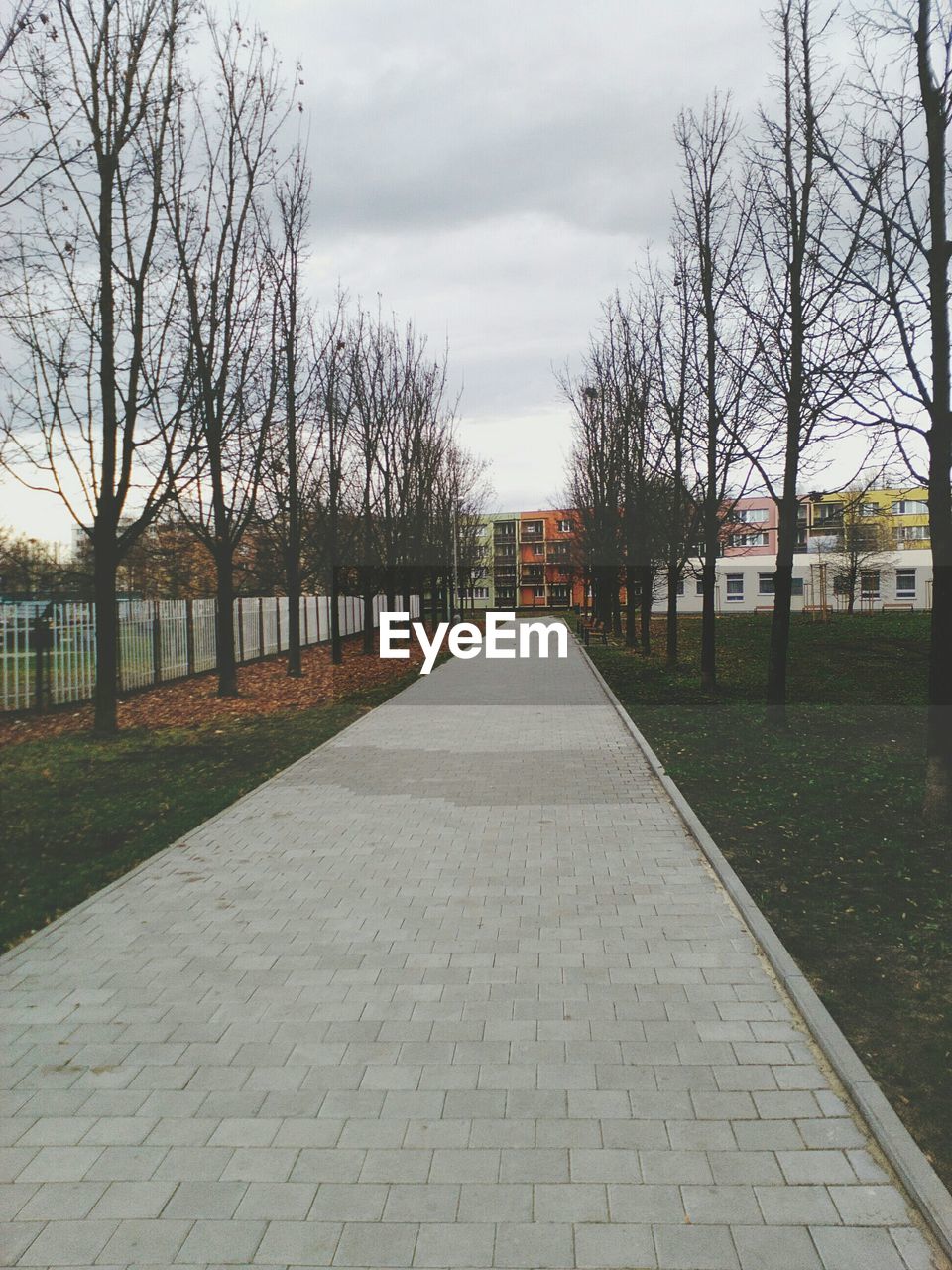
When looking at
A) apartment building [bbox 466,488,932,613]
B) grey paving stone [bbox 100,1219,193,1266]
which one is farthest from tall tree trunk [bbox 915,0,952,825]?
apartment building [bbox 466,488,932,613]

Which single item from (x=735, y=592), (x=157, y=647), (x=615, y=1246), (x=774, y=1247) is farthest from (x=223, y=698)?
(x=735, y=592)

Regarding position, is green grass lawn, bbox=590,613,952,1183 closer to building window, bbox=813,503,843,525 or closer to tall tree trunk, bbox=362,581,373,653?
building window, bbox=813,503,843,525

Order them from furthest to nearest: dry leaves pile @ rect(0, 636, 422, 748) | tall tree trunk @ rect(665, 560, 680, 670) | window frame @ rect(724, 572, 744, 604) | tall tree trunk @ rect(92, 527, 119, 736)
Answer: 1. window frame @ rect(724, 572, 744, 604)
2. tall tree trunk @ rect(665, 560, 680, 670)
3. dry leaves pile @ rect(0, 636, 422, 748)
4. tall tree trunk @ rect(92, 527, 119, 736)

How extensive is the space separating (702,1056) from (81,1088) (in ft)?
8.35

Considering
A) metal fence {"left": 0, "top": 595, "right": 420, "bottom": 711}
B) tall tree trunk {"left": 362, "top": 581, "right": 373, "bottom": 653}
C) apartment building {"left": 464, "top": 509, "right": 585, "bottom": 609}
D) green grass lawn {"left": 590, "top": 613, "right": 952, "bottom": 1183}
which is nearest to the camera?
green grass lawn {"left": 590, "top": 613, "right": 952, "bottom": 1183}

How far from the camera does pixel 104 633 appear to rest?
12.9m

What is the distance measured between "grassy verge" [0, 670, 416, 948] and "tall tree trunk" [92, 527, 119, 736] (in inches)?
13.7

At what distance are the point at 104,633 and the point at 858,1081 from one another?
37.9 ft

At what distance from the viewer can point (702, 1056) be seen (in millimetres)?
3885

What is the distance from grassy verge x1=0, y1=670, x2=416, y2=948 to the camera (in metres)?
6.60

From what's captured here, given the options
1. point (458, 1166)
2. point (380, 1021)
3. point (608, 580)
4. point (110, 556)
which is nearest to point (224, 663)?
point (110, 556)

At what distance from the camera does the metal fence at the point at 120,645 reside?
14.2 m

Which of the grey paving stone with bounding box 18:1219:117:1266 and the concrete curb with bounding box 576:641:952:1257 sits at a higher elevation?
the concrete curb with bounding box 576:641:952:1257

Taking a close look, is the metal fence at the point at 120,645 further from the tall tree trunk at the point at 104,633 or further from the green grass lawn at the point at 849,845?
the green grass lawn at the point at 849,845
